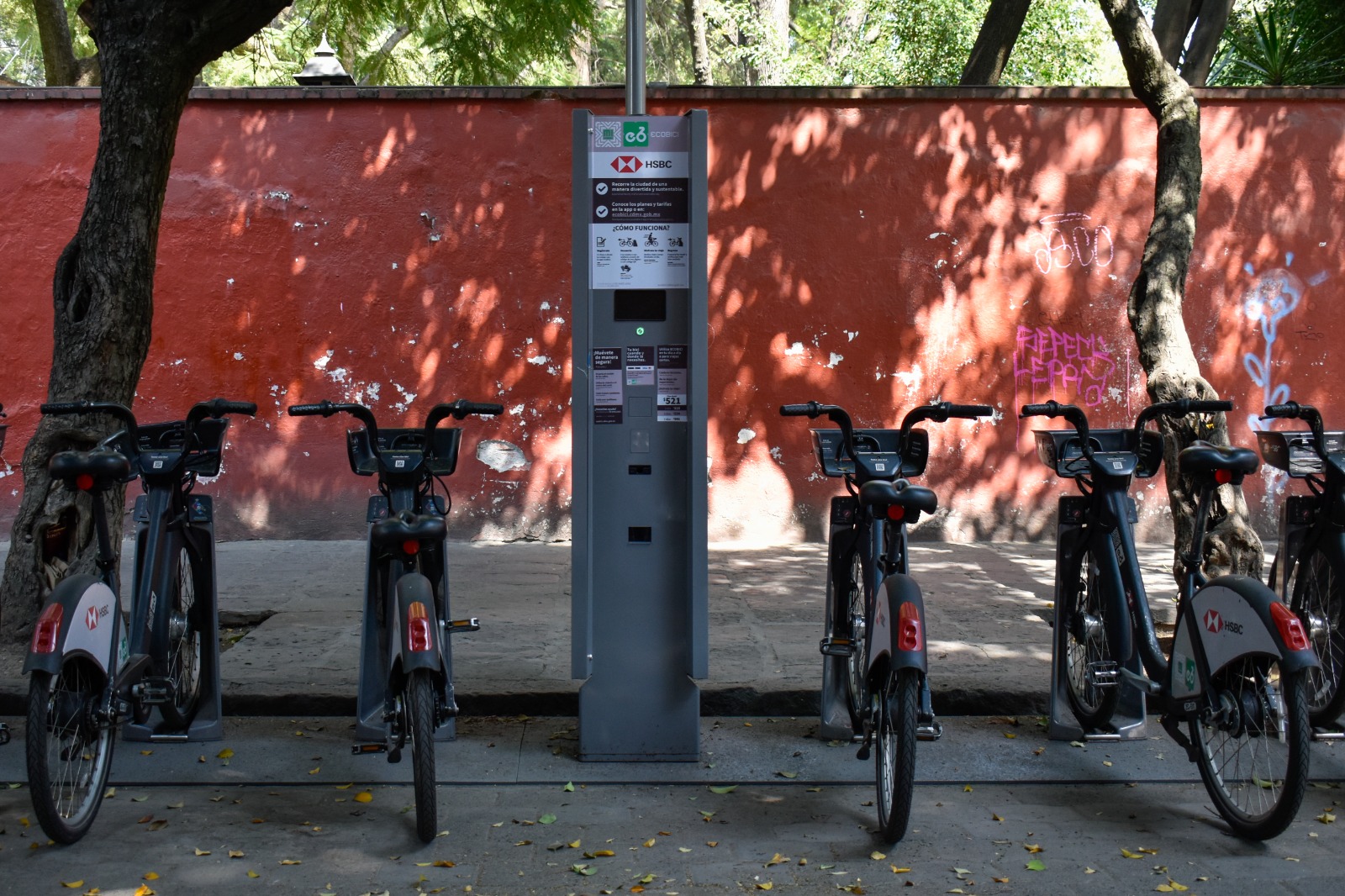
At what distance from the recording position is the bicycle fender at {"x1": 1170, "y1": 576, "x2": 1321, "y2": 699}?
12.4 ft

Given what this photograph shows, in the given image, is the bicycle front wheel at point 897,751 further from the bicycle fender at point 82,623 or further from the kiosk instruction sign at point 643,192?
the bicycle fender at point 82,623

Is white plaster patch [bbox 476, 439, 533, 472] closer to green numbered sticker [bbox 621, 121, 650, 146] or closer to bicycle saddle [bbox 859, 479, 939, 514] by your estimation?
green numbered sticker [bbox 621, 121, 650, 146]

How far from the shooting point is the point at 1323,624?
4793mm

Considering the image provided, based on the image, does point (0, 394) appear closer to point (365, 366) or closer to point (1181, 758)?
point (365, 366)

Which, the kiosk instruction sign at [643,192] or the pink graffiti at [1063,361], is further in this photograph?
the pink graffiti at [1063,361]

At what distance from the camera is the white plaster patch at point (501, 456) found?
9172 millimetres

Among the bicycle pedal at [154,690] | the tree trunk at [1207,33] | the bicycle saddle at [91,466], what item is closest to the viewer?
the bicycle saddle at [91,466]

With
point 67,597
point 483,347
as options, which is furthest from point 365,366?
point 67,597

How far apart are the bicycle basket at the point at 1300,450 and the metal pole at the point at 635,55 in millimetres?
2875

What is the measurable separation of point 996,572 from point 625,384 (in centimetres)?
428

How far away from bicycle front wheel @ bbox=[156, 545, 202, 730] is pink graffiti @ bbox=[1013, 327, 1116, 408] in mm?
6256

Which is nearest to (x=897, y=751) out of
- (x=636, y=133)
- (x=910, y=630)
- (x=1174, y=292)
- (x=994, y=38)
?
(x=910, y=630)

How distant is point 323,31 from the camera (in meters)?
13.9

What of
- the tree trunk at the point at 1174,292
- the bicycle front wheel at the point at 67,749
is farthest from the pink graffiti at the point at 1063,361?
the bicycle front wheel at the point at 67,749
